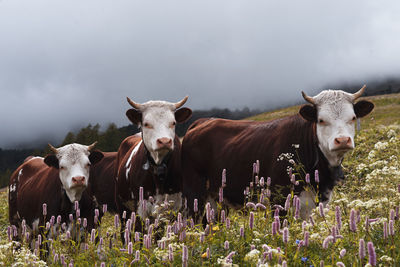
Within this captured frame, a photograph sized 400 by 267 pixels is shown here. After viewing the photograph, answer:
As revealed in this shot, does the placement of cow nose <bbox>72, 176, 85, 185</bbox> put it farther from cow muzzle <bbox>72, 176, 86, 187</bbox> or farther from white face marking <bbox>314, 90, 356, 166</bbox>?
white face marking <bbox>314, 90, 356, 166</bbox>

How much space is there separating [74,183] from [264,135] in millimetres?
3881

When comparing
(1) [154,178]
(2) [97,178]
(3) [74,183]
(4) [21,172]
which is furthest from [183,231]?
(4) [21,172]

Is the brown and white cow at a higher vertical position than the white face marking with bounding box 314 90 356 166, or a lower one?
lower

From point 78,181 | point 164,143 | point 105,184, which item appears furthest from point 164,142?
point 105,184

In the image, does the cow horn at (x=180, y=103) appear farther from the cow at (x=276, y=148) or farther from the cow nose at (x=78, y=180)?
the cow nose at (x=78, y=180)

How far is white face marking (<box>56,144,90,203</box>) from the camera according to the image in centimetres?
873

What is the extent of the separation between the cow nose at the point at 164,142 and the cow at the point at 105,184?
15.2ft

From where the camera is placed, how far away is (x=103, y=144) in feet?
232

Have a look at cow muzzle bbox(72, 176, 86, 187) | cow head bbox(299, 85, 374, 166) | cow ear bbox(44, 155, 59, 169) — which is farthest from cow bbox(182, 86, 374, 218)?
cow ear bbox(44, 155, 59, 169)

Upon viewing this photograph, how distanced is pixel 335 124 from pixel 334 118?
0.12 metres

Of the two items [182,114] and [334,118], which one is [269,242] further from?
[182,114]

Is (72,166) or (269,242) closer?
(269,242)

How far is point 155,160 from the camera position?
27.3 ft

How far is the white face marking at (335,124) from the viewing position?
610cm
